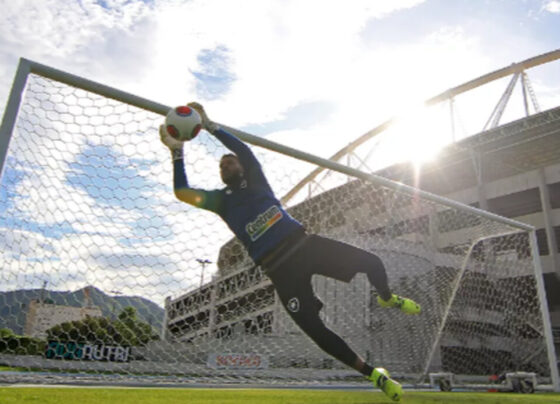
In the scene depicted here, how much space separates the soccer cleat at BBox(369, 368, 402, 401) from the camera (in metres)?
3.37

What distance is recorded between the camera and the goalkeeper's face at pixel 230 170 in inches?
154

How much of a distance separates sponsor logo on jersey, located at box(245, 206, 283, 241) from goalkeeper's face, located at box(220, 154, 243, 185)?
42 centimetres

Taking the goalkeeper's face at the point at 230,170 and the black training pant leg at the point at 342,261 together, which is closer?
the black training pant leg at the point at 342,261

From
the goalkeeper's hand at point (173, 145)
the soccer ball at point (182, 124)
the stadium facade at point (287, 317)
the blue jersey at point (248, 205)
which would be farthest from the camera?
the stadium facade at point (287, 317)

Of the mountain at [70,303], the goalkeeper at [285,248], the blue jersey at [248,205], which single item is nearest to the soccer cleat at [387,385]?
the goalkeeper at [285,248]

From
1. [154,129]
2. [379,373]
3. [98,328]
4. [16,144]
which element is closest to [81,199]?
[16,144]

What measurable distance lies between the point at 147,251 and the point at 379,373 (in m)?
3.06

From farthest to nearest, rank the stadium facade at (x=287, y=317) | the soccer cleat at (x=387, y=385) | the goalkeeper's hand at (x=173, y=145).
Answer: the stadium facade at (x=287, y=317) < the goalkeeper's hand at (x=173, y=145) < the soccer cleat at (x=387, y=385)

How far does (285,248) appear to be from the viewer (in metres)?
3.68

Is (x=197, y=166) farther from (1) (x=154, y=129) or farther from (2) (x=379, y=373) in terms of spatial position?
(2) (x=379, y=373)

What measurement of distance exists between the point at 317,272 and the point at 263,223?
25.4 inches

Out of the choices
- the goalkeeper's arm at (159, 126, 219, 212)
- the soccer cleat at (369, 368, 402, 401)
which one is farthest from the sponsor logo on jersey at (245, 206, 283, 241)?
the soccer cleat at (369, 368, 402, 401)

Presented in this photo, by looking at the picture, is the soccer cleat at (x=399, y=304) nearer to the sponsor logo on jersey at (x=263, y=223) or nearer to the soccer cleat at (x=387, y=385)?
the soccer cleat at (x=387, y=385)

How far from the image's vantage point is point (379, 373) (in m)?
3.49
